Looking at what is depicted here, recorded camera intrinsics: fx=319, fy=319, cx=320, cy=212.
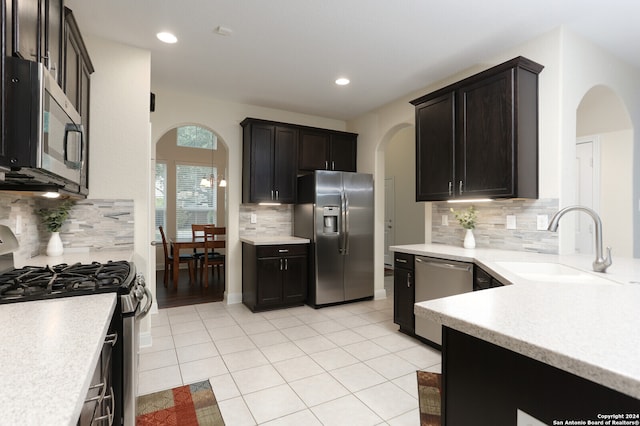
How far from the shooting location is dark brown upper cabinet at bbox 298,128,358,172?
4594mm

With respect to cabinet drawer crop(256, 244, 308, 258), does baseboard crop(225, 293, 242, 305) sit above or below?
below

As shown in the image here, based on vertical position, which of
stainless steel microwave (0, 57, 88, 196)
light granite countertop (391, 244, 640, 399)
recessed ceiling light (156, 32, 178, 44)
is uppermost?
recessed ceiling light (156, 32, 178, 44)

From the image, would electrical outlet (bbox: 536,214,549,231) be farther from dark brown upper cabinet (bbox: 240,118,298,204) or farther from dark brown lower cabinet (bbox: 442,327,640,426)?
dark brown upper cabinet (bbox: 240,118,298,204)

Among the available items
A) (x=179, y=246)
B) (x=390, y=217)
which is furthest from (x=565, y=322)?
(x=390, y=217)

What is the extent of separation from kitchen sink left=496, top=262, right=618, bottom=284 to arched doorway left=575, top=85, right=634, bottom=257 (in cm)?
165

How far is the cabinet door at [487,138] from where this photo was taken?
255 cm

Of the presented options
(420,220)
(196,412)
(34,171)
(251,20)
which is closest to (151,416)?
(196,412)

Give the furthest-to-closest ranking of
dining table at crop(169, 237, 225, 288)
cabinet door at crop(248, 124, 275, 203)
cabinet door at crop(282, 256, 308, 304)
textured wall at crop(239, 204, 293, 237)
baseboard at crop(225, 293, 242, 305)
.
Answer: dining table at crop(169, 237, 225, 288) → textured wall at crop(239, 204, 293, 237) → baseboard at crop(225, 293, 242, 305) → cabinet door at crop(248, 124, 275, 203) → cabinet door at crop(282, 256, 308, 304)

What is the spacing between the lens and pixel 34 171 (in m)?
1.20

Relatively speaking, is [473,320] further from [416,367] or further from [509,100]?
[509,100]

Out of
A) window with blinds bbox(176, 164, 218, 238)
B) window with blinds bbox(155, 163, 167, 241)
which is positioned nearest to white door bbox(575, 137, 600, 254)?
window with blinds bbox(176, 164, 218, 238)

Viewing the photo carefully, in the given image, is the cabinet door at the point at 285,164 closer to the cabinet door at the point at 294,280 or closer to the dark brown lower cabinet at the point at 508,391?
the cabinet door at the point at 294,280

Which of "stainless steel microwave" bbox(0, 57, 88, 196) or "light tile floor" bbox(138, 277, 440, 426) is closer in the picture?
"stainless steel microwave" bbox(0, 57, 88, 196)

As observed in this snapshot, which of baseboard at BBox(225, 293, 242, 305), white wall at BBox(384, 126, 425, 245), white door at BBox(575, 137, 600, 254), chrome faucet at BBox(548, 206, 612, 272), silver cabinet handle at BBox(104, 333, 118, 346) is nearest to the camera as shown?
silver cabinet handle at BBox(104, 333, 118, 346)
